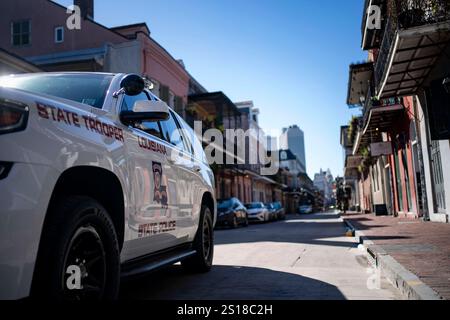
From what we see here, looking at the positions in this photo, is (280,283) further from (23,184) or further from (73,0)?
(73,0)

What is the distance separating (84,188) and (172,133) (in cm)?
219

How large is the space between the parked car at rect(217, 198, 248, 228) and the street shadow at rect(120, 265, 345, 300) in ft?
45.8

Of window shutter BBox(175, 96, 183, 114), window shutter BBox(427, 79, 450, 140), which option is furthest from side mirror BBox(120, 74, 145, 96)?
window shutter BBox(175, 96, 183, 114)

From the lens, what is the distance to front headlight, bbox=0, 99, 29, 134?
7.18ft

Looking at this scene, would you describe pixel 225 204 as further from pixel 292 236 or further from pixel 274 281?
pixel 274 281

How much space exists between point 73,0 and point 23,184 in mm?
26675

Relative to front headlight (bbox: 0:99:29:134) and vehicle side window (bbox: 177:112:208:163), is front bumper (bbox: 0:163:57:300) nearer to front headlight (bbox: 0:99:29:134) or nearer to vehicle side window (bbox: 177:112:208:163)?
front headlight (bbox: 0:99:29:134)

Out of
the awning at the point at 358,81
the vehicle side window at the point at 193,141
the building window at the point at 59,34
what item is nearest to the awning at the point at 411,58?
the vehicle side window at the point at 193,141

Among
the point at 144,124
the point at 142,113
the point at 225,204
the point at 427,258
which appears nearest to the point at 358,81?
the point at 225,204

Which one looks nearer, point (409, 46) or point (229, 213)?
point (409, 46)

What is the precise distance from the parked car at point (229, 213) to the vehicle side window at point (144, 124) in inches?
618

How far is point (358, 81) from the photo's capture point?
23906 millimetres

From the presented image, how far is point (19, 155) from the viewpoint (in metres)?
2.17
